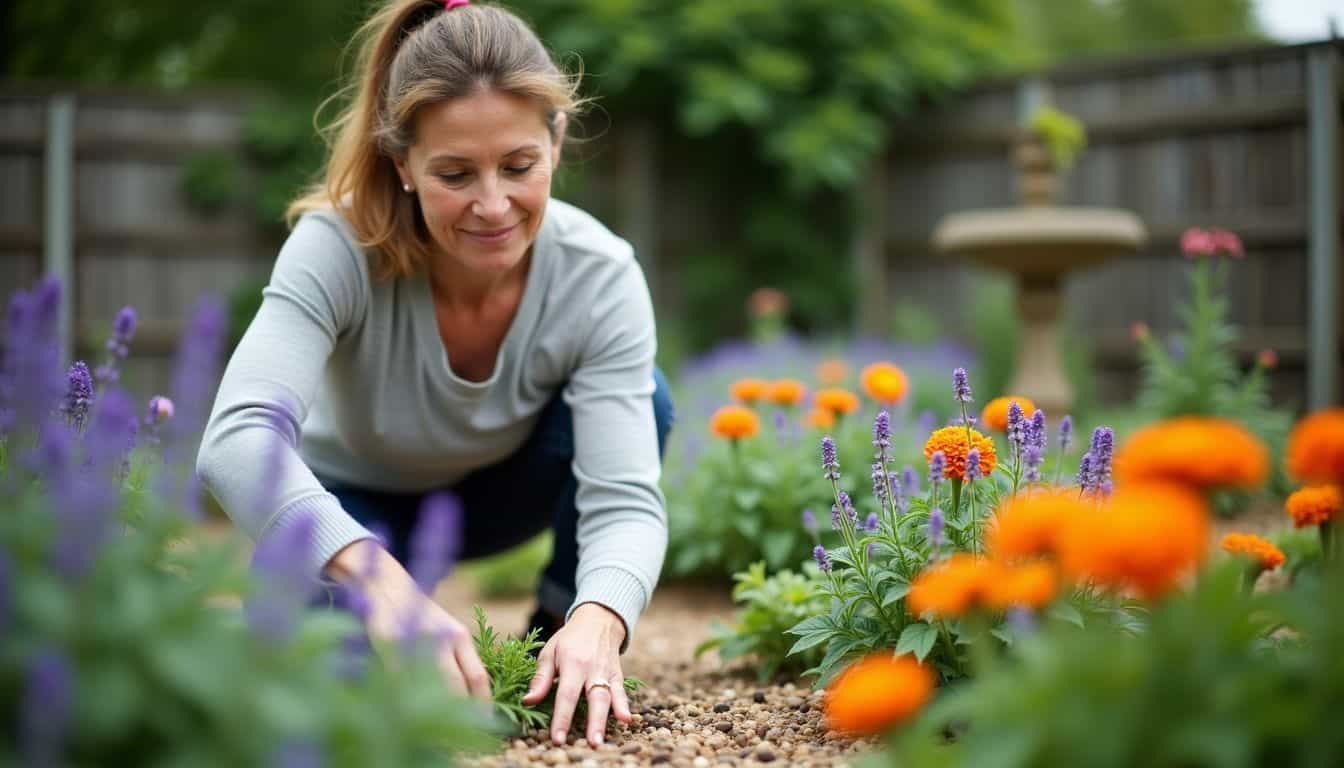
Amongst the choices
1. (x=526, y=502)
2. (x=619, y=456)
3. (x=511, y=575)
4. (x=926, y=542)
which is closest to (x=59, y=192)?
(x=511, y=575)

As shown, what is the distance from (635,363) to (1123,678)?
4.56ft

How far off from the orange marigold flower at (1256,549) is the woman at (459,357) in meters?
1.07

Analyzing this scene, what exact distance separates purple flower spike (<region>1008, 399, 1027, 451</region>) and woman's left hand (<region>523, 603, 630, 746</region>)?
2.46 feet

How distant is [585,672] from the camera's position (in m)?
1.79

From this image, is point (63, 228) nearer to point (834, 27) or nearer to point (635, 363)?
point (834, 27)

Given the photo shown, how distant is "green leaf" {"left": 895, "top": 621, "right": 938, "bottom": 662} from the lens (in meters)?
1.59

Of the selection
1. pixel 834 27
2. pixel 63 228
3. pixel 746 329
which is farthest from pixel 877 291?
pixel 63 228

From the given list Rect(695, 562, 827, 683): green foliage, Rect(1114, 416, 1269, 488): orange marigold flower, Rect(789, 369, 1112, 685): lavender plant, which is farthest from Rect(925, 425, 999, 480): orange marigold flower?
Rect(695, 562, 827, 683): green foliage

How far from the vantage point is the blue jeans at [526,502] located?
254 centimetres

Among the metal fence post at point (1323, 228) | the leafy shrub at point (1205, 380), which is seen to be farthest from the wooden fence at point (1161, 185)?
the leafy shrub at point (1205, 380)

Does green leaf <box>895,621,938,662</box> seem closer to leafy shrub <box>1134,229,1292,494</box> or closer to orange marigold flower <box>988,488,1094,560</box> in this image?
orange marigold flower <box>988,488,1094,560</box>

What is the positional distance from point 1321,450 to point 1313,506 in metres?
0.91

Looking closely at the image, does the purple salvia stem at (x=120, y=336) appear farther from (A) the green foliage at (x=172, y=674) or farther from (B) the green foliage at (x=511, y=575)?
(B) the green foliage at (x=511, y=575)

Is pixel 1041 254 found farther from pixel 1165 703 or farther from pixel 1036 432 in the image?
pixel 1165 703
